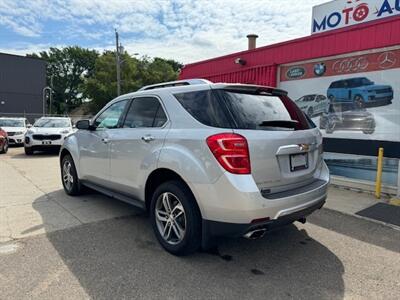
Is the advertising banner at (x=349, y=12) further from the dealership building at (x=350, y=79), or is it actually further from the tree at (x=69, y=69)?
the tree at (x=69, y=69)

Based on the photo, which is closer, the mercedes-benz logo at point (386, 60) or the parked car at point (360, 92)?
the mercedes-benz logo at point (386, 60)

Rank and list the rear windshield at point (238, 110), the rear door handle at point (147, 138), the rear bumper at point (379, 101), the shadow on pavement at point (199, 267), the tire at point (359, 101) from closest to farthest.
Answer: the shadow on pavement at point (199, 267), the rear windshield at point (238, 110), the rear door handle at point (147, 138), the rear bumper at point (379, 101), the tire at point (359, 101)

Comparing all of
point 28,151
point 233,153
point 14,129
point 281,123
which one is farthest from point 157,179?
point 14,129

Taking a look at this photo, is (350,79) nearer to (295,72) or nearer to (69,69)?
(295,72)

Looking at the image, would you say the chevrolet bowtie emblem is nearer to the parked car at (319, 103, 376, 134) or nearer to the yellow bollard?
the yellow bollard

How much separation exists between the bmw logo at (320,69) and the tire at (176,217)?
555cm

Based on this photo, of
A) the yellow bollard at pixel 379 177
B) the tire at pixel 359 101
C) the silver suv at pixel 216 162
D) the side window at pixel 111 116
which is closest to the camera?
the silver suv at pixel 216 162

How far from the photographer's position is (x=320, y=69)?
7711 mm

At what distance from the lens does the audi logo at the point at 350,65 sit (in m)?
6.90

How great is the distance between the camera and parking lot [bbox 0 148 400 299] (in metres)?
2.95

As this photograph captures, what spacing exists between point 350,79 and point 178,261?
5.69 metres

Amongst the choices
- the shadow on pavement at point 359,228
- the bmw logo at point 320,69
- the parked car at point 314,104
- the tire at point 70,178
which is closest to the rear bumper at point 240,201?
Result: the shadow on pavement at point 359,228

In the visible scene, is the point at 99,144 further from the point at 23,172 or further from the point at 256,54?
the point at 256,54

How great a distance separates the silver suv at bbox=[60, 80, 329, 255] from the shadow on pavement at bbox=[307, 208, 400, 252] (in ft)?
3.58
